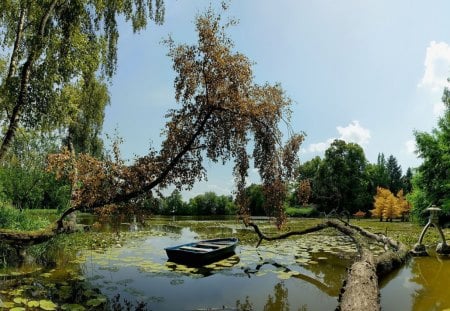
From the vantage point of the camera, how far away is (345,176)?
2122 inches

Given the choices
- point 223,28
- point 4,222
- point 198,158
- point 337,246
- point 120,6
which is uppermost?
point 120,6

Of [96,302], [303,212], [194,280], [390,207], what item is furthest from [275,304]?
[303,212]

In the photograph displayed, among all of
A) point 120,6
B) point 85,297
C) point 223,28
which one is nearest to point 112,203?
point 85,297

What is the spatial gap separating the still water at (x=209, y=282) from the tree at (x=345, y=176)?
A: 133ft

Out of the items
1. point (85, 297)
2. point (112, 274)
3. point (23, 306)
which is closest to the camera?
point (23, 306)

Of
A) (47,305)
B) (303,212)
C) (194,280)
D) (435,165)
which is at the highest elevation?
(435,165)

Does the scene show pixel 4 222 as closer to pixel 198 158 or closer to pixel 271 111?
pixel 198 158

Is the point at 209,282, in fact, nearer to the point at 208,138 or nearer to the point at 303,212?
the point at 208,138

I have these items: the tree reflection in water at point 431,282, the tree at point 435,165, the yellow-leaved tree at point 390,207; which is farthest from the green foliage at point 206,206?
the tree reflection in water at point 431,282

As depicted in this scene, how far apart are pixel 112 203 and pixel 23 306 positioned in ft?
9.40

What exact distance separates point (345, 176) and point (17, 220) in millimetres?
49304

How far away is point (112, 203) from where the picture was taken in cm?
896

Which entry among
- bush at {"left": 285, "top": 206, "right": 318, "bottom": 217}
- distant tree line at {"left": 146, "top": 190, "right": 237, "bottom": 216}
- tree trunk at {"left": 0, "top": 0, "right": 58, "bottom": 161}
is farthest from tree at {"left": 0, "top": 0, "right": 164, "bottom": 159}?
distant tree line at {"left": 146, "top": 190, "right": 237, "bottom": 216}

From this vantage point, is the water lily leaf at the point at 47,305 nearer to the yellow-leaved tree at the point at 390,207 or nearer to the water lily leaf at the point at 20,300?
the water lily leaf at the point at 20,300
